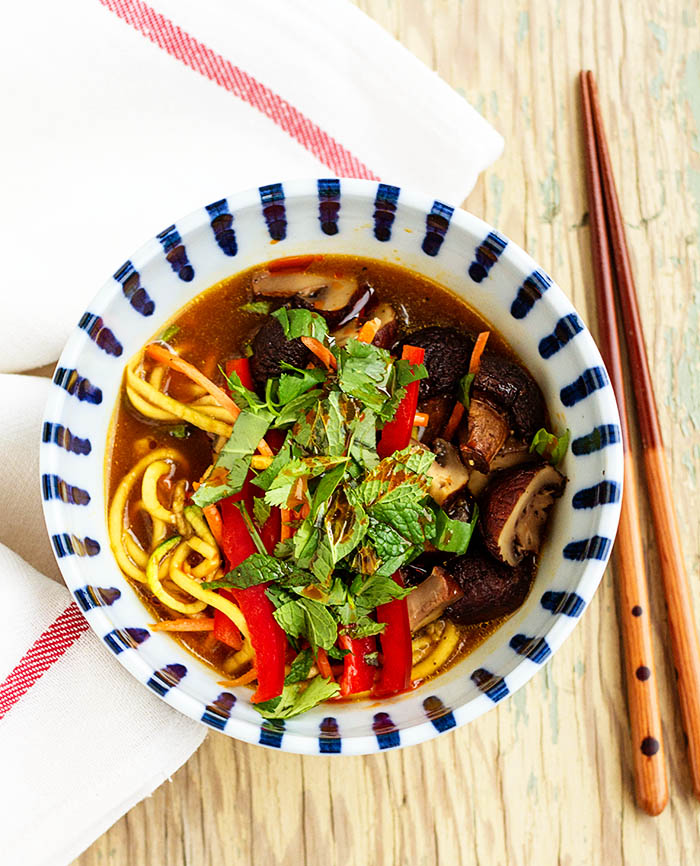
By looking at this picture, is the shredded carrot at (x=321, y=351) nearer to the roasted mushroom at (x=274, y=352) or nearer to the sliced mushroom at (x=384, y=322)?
the roasted mushroom at (x=274, y=352)

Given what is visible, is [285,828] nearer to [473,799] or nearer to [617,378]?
[473,799]

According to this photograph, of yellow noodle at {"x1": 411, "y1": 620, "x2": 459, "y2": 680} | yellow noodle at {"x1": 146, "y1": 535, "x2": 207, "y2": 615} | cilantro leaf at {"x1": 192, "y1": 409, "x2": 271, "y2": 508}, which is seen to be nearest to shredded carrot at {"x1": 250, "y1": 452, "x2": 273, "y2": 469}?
cilantro leaf at {"x1": 192, "y1": 409, "x2": 271, "y2": 508}

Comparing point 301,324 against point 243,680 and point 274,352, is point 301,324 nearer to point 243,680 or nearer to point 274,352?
point 274,352

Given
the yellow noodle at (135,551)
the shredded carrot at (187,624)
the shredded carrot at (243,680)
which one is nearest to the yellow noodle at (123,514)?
the yellow noodle at (135,551)

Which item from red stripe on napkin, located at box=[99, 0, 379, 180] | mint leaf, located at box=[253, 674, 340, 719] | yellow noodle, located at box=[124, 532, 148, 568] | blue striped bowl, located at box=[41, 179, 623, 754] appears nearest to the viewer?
blue striped bowl, located at box=[41, 179, 623, 754]

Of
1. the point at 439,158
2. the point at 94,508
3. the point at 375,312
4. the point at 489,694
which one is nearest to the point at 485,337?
the point at 375,312

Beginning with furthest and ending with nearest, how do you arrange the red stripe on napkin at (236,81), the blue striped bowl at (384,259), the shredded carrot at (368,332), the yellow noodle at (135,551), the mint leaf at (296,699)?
the red stripe on napkin at (236,81) < the yellow noodle at (135,551) < the shredded carrot at (368,332) < the mint leaf at (296,699) < the blue striped bowl at (384,259)

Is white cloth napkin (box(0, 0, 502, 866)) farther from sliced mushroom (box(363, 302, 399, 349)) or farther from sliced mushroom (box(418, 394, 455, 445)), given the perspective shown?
sliced mushroom (box(418, 394, 455, 445))
